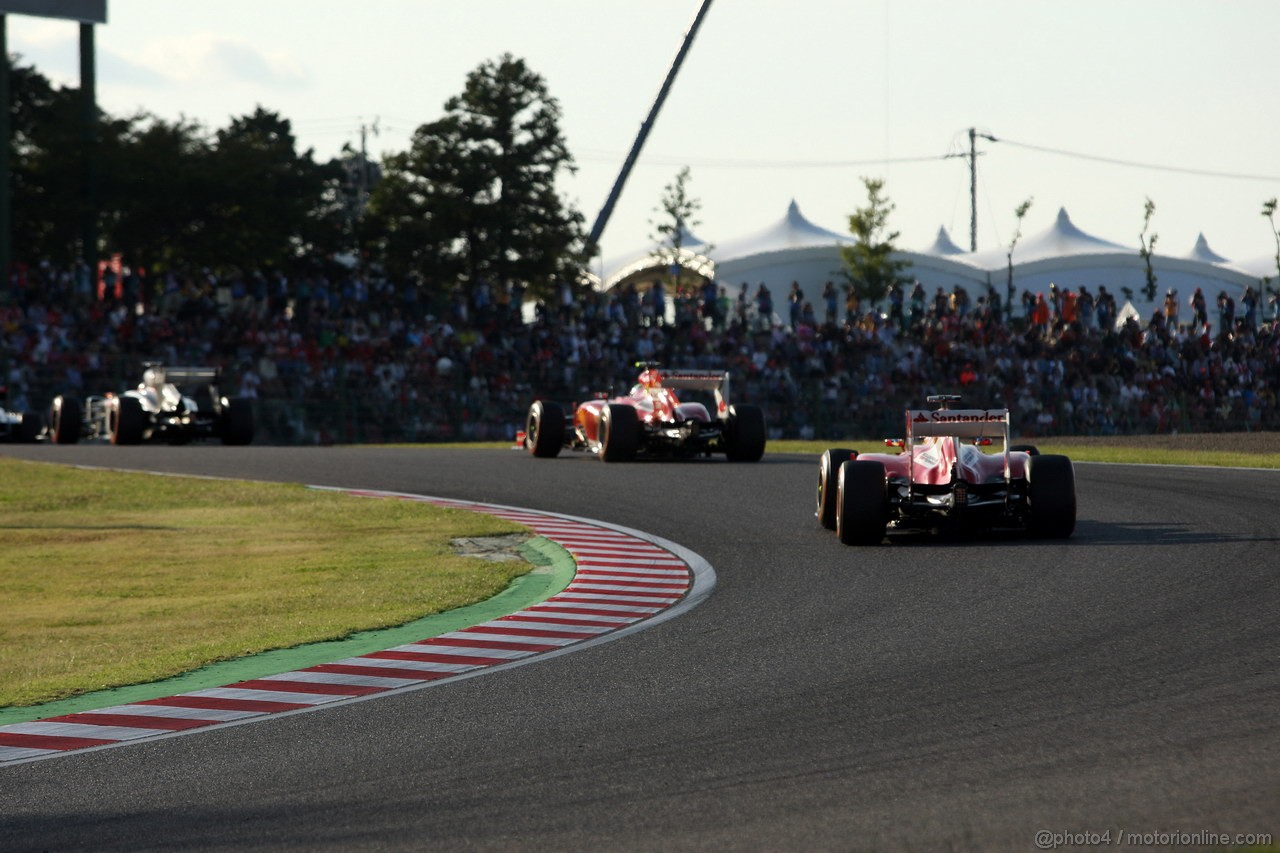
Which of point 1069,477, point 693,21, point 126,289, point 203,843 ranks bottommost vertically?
point 203,843

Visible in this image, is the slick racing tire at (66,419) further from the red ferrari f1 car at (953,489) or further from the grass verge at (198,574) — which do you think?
the red ferrari f1 car at (953,489)

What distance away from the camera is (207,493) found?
66.2 ft

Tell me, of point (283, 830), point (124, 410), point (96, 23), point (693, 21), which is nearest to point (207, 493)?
point (124, 410)

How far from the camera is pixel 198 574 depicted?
13383 millimetres

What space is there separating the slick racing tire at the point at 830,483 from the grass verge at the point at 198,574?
2978 mm

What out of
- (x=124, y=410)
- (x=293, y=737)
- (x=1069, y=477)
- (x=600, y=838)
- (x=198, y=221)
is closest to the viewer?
(x=600, y=838)

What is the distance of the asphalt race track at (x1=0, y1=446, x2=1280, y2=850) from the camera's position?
5348 mm

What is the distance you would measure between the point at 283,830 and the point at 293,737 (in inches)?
60.6

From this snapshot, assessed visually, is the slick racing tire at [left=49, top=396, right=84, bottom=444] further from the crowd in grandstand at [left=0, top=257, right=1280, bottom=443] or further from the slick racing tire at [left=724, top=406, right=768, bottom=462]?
the slick racing tire at [left=724, top=406, right=768, bottom=462]

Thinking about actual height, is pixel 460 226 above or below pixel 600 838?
above

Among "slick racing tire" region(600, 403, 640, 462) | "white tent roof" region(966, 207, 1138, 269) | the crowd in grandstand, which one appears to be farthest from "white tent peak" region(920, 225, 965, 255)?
"slick racing tire" region(600, 403, 640, 462)

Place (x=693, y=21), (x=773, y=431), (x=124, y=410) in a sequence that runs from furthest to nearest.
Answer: (x=693, y=21)
(x=773, y=431)
(x=124, y=410)

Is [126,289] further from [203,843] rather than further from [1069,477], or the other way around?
[203,843]

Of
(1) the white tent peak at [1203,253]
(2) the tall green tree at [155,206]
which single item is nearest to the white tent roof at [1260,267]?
(1) the white tent peak at [1203,253]
